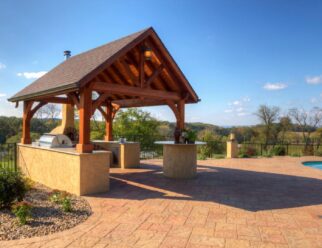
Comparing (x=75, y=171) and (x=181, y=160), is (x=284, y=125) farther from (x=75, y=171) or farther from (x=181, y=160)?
(x=75, y=171)

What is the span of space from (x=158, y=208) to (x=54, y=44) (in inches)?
333

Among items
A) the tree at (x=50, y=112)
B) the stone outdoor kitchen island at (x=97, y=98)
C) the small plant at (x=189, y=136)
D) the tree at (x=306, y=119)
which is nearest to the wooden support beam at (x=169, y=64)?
the stone outdoor kitchen island at (x=97, y=98)

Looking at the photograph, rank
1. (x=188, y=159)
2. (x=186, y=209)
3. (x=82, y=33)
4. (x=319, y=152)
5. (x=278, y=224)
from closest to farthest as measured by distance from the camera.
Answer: (x=278, y=224) < (x=186, y=209) < (x=188, y=159) < (x=82, y=33) < (x=319, y=152)

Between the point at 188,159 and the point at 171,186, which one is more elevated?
the point at 188,159

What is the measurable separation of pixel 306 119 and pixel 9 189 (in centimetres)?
3223

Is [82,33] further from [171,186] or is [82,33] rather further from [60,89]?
[171,186]

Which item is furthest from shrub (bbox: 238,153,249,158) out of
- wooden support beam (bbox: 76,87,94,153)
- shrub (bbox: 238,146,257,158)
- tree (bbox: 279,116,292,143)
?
tree (bbox: 279,116,292,143)

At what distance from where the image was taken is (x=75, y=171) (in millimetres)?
6633

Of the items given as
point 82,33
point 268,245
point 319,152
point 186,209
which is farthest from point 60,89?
point 319,152

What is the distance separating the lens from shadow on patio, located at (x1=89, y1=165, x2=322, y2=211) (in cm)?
626

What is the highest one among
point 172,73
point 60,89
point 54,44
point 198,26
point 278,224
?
point 198,26

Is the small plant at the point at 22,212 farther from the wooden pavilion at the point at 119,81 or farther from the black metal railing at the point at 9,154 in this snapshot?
the black metal railing at the point at 9,154

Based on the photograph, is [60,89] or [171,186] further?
[171,186]

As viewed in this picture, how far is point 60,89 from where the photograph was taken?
279 inches
